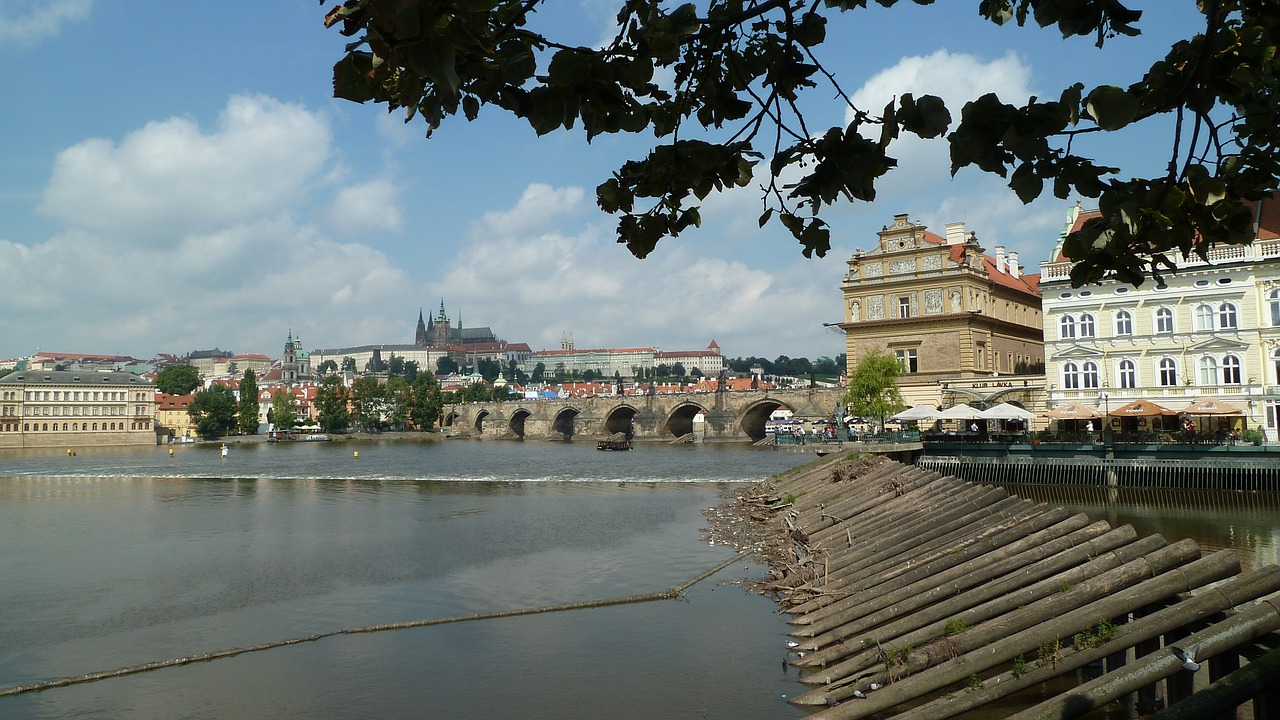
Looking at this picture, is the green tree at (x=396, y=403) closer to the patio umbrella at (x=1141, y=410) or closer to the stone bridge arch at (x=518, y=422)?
the stone bridge arch at (x=518, y=422)

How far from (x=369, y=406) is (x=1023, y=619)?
127246mm

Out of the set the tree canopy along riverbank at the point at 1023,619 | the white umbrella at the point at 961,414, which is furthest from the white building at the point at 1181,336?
the tree canopy along riverbank at the point at 1023,619

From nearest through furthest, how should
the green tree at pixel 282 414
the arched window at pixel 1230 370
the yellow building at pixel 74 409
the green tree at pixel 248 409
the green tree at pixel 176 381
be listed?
the arched window at pixel 1230 370 < the yellow building at pixel 74 409 < the green tree at pixel 282 414 < the green tree at pixel 248 409 < the green tree at pixel 176 381

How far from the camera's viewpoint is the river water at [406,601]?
37.2ft

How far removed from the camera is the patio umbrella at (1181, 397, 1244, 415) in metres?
31.5

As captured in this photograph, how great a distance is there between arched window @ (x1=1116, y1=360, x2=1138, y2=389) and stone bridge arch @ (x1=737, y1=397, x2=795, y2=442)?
164ft

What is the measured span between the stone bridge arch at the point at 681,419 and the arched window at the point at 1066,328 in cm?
5984

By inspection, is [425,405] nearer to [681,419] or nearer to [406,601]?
[681,419]

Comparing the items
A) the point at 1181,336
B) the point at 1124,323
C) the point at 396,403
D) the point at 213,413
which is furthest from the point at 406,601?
the point at 396,403

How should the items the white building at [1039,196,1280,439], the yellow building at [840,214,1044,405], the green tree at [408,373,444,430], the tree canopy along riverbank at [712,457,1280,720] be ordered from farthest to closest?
the green tree at [408,373,444,430], the yellow building at [840,214,1044,405], the white building at [1039,196,1280,439], the tree canopy along riverbank at [712,457,1280,720]

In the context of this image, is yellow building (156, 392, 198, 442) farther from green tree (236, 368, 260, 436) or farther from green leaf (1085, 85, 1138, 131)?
green leaf (1085, 85, 1138, 131)

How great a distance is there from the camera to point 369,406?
128 m

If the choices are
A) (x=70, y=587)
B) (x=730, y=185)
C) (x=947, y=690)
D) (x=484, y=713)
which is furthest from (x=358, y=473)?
(x=730, y=185)

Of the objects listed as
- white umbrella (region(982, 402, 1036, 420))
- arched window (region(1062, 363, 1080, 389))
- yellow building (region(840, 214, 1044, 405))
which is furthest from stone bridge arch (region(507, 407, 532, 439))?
white umbrella (region(982, 402, 1036, 420))
